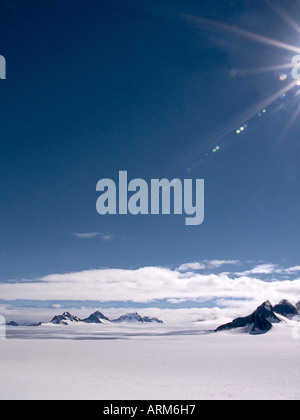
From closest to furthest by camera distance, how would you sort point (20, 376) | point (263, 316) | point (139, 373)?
point (20, 376), point (139, 373), point (263, 316)

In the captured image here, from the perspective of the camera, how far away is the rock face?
6914 inches

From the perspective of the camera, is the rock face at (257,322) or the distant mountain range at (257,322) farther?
the distant mountain range at (257,322)

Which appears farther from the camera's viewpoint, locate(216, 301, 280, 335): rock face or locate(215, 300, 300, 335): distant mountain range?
locate(215, 300, 300, 335): distant mountain range

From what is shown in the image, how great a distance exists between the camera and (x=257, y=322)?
181000mm

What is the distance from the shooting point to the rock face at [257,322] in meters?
176
